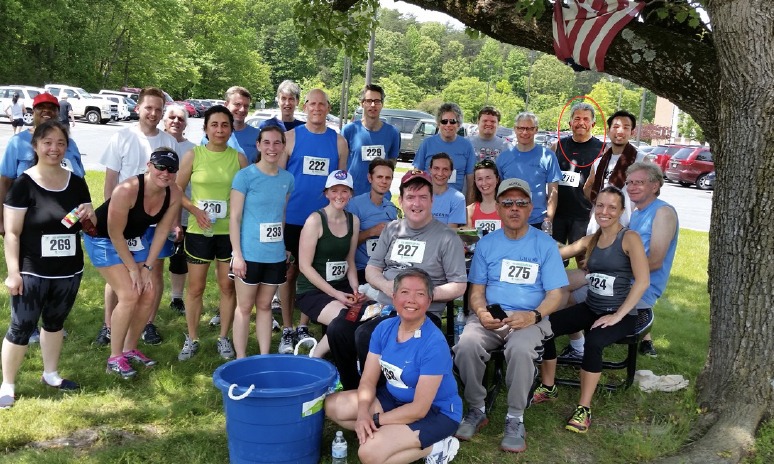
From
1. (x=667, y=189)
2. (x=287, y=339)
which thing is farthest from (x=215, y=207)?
(x=667, y=189)

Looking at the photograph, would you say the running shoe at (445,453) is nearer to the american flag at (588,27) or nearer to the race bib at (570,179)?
the american flag at (588,27)

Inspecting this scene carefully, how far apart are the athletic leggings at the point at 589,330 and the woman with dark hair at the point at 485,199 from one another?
0.95m

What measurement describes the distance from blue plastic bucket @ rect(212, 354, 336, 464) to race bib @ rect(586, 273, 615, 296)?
6.12 ft

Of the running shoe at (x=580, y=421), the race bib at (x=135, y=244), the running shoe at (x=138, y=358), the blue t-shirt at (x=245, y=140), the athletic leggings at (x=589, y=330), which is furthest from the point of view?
the blue t-shirt at (x=245, y=140)

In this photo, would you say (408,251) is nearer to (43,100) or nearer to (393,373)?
(393,373)

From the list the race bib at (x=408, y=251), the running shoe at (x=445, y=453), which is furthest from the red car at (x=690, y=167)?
the running shoe at (x=445, y=453)

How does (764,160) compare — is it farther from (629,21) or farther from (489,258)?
(489,258)

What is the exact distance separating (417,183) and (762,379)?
2296mm

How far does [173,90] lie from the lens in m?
48.9

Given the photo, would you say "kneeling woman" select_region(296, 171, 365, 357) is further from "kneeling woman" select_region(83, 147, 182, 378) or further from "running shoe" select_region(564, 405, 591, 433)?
"running shoe" select_region(564, 405, 591, 433)

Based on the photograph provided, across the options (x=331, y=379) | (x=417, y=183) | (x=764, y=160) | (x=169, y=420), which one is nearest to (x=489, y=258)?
(x=417, y=183)

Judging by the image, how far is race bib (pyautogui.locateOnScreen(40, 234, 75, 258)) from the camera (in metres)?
3.65

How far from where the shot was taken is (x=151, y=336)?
4906 millimetres

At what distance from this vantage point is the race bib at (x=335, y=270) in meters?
4.36
